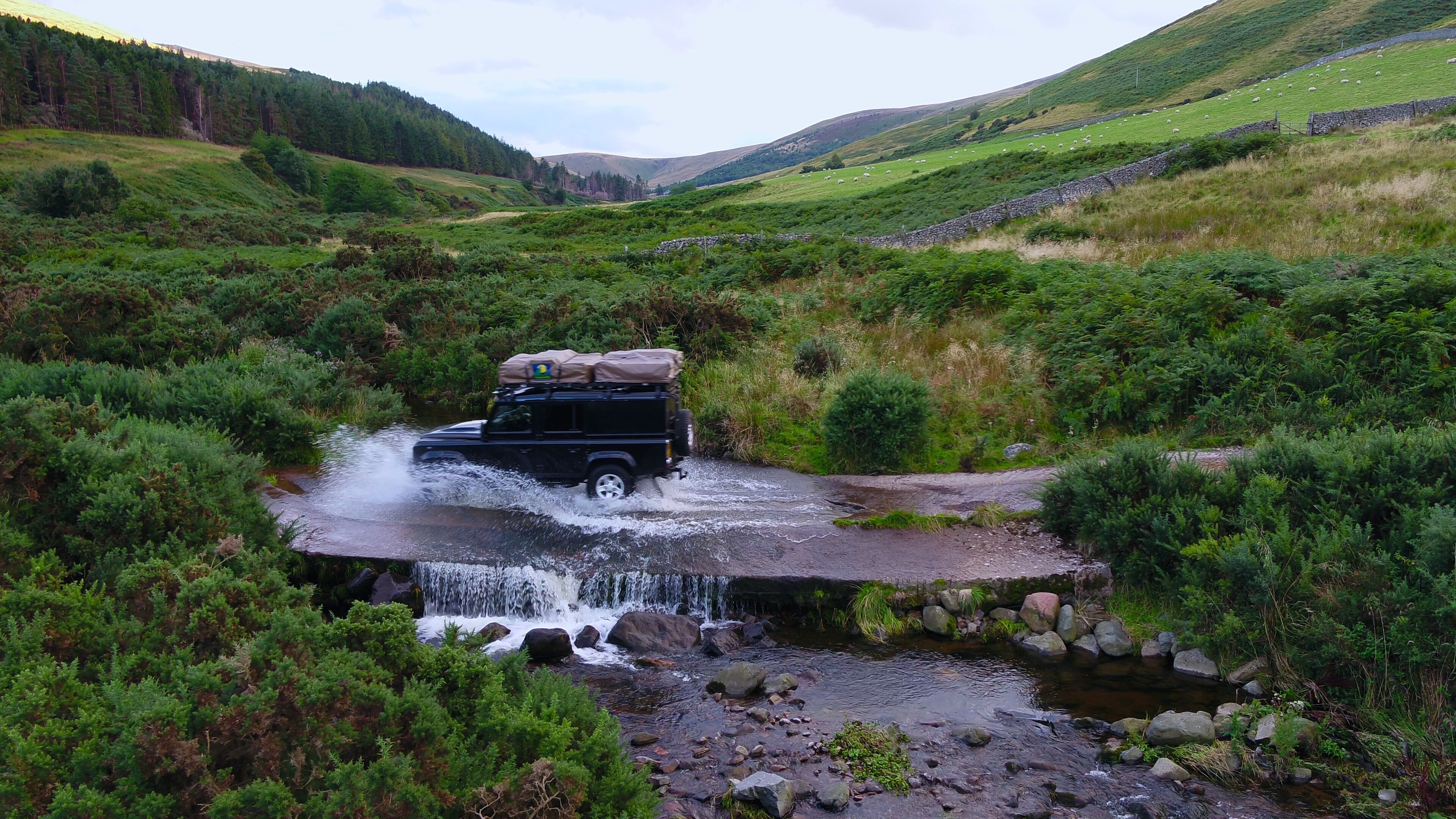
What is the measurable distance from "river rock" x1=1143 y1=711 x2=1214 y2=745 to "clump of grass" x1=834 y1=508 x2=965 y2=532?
447cm

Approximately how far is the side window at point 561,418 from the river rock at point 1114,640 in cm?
799

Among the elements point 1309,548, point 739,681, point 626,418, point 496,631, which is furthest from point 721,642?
point 1309,548

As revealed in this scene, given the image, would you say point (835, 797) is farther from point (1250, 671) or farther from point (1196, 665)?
point (1250, 671)

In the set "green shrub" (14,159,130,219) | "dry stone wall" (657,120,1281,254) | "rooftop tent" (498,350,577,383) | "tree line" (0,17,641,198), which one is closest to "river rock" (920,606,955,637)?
"rooftop tent" (498,350,577,383)

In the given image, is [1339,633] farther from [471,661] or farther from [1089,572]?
[471,661]

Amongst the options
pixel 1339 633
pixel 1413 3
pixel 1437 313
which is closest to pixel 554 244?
pixel 1437 313

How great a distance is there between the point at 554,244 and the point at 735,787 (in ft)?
147

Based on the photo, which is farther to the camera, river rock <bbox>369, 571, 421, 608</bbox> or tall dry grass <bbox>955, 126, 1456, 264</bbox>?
tall dry grass <bbox>955, 126, 1456, 264</bbox>

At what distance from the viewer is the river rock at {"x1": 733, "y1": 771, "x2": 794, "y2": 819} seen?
6.36 meters

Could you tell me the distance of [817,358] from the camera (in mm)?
18719

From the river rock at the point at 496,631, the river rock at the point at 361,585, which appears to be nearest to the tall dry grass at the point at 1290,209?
the river rock at the point at 496,631

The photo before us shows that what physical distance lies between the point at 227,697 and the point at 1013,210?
118 feet

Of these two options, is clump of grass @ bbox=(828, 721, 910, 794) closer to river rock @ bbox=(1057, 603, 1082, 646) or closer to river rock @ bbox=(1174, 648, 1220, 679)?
river rock @ bbox=(1057, 603, 1082, 646)

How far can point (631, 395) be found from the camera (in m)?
12.7
